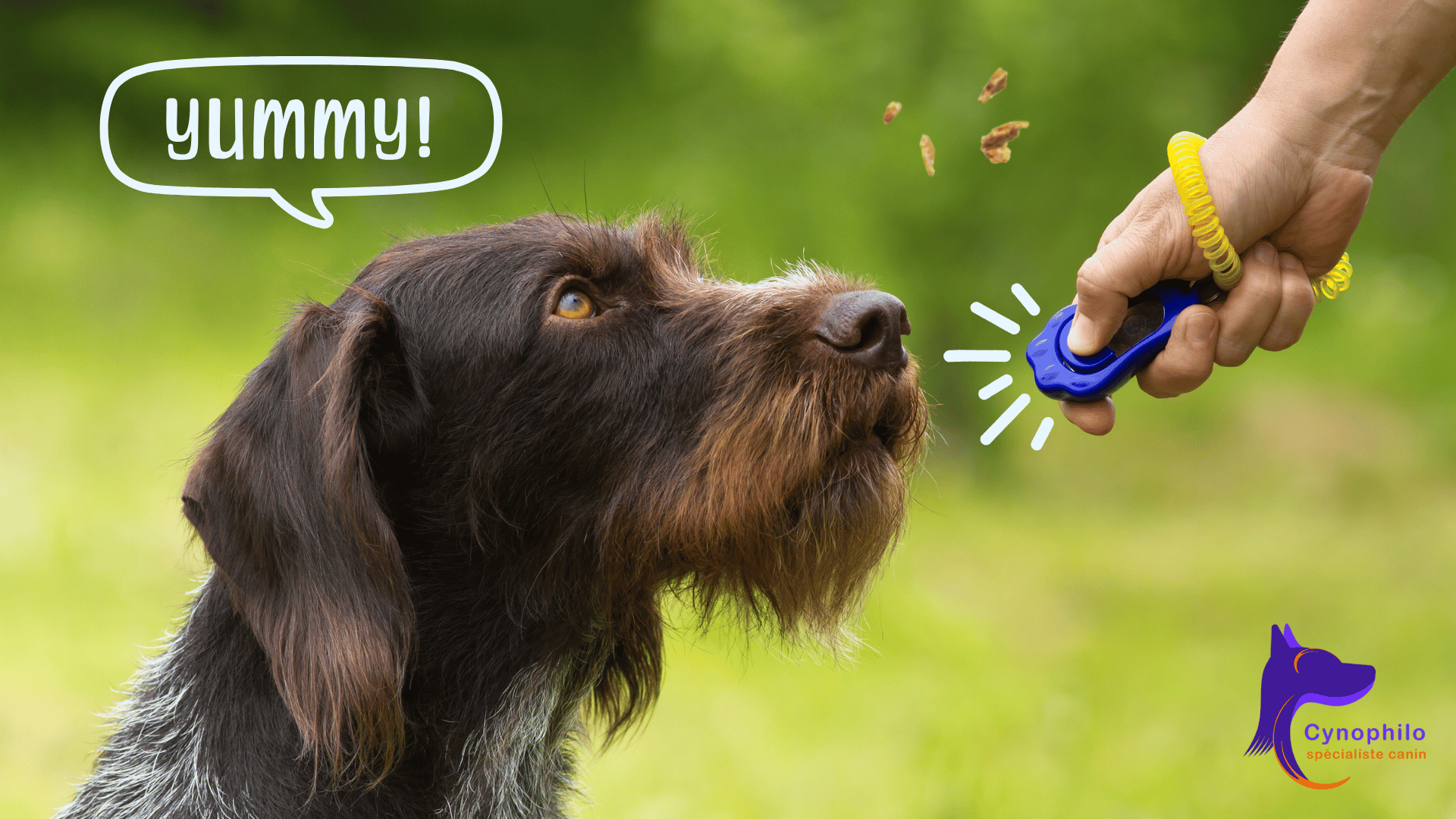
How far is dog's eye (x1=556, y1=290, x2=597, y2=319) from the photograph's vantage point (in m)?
2.54

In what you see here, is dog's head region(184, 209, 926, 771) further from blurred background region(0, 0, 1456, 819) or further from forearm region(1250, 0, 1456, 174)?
forearm region(1250, 0, 1456, 174)

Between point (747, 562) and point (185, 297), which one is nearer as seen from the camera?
point (747, 562)

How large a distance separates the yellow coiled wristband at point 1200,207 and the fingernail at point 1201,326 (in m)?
0.08

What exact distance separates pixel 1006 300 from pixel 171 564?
5.38 metres

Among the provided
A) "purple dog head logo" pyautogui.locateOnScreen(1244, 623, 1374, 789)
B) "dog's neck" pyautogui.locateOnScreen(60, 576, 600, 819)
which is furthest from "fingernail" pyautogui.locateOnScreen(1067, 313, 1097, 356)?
"purple dog head logo" pyautogui.locateOnScreen(1244, 623, 1374, 789)

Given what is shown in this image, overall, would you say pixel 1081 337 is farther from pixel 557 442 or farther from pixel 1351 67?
pixel 557 442

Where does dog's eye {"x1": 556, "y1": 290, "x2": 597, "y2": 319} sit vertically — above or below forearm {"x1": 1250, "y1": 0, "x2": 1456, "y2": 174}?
below

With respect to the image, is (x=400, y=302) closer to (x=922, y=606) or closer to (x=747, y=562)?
(x=747, y=562)

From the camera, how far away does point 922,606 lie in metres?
6.70

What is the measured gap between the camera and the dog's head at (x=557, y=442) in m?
2.28

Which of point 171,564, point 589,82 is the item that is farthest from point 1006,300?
point 171,564

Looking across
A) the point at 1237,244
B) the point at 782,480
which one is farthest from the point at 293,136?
the point at 1237,244

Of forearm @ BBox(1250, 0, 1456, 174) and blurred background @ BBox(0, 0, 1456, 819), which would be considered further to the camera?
blurred background @ BBox(0, 0, 1456, 819)

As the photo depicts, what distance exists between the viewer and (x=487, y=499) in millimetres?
2508
